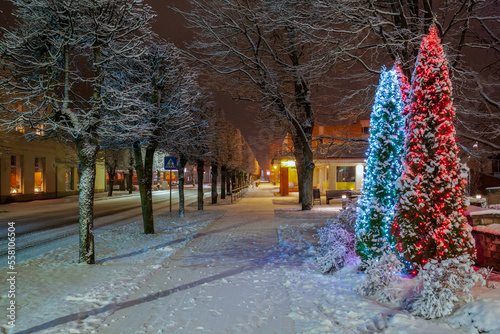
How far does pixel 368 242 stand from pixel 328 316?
1.95 m

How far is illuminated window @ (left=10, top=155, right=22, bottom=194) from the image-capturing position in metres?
26.5

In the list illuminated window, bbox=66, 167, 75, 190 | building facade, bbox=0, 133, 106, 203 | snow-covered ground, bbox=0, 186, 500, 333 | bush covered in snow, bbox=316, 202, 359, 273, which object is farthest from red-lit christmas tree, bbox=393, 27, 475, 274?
illuminated window, bbox=66, 167, 75, 190

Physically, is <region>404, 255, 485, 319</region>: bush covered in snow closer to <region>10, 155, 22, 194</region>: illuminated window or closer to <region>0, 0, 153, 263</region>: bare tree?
<region>0, 0, 153, 263</region>: bare tree

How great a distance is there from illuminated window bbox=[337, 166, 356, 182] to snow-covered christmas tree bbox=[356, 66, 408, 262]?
27950 mm

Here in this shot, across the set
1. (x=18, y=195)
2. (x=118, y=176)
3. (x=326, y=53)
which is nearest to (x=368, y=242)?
(x=326, y=53)

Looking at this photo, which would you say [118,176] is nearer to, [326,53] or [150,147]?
[150,147]

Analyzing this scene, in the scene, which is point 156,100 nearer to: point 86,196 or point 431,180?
point 86,196

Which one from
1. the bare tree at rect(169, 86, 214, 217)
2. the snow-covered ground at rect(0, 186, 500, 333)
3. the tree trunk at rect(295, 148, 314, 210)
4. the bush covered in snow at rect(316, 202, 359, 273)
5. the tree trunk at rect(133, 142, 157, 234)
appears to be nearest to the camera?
the snow-covered ground at rect(0, 186, 500, 333)

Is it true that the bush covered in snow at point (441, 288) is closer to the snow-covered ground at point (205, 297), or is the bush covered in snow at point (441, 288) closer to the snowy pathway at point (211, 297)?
the snow-covered ground at point (205, 297)

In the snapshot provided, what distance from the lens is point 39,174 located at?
1209 inches

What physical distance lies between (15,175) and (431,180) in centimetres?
3067

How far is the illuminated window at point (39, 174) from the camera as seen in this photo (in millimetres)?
30230

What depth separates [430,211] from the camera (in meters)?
5.07

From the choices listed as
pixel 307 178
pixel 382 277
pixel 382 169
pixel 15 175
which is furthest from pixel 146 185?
pixel 15 175
